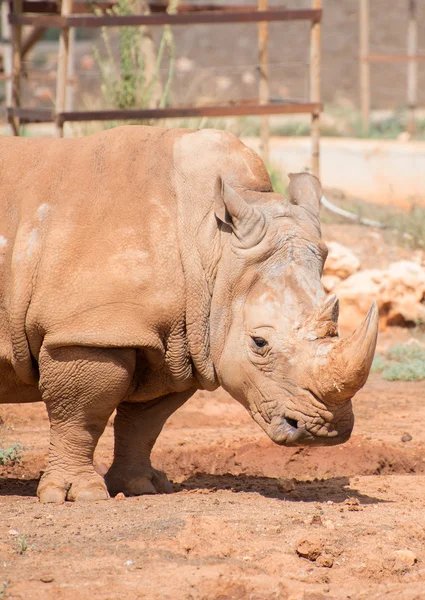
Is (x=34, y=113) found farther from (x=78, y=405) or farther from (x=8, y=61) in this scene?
(x=8, y=61)

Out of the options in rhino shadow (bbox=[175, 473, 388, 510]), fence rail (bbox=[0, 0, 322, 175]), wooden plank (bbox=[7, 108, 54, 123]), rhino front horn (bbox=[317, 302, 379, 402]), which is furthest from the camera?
wooden plank (bbox=[7, 108, 54, 123])

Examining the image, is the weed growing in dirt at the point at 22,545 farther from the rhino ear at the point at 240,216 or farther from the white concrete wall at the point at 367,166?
the white concrete wall at the point at 367,166

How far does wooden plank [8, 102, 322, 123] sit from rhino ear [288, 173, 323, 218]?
4326 millimetres

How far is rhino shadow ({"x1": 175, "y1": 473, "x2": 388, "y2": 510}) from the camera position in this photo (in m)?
5.86

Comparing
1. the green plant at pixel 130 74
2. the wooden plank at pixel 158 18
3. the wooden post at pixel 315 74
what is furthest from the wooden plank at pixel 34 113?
the wooden post at pixel 315 74

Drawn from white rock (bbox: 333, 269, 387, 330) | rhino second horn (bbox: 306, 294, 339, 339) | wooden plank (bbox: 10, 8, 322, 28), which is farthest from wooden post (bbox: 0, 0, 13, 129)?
rhino second horn (bbox: 306, 294, 339, 339)

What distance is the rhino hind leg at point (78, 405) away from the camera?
5.27 metres

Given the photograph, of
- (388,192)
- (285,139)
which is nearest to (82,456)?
(388,192)

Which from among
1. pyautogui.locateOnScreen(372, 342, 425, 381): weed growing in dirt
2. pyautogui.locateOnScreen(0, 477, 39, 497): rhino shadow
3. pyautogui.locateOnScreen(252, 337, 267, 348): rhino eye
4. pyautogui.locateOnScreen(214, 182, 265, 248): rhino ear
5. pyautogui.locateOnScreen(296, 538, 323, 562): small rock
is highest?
pyautogui.locateOnScreen(214, 182, 265, 248): rhino ear

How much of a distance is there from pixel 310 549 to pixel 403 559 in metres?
0.40

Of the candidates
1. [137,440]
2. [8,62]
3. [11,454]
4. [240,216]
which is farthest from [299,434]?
[8,62]

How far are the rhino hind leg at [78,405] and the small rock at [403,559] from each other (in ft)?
5.33

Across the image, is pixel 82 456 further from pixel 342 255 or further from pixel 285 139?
pixel 285 139

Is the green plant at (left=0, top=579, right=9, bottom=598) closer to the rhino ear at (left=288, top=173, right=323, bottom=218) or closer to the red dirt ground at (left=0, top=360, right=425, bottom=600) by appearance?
the red dirt ground at (left=0, top=360, right=425, bottom=600)
